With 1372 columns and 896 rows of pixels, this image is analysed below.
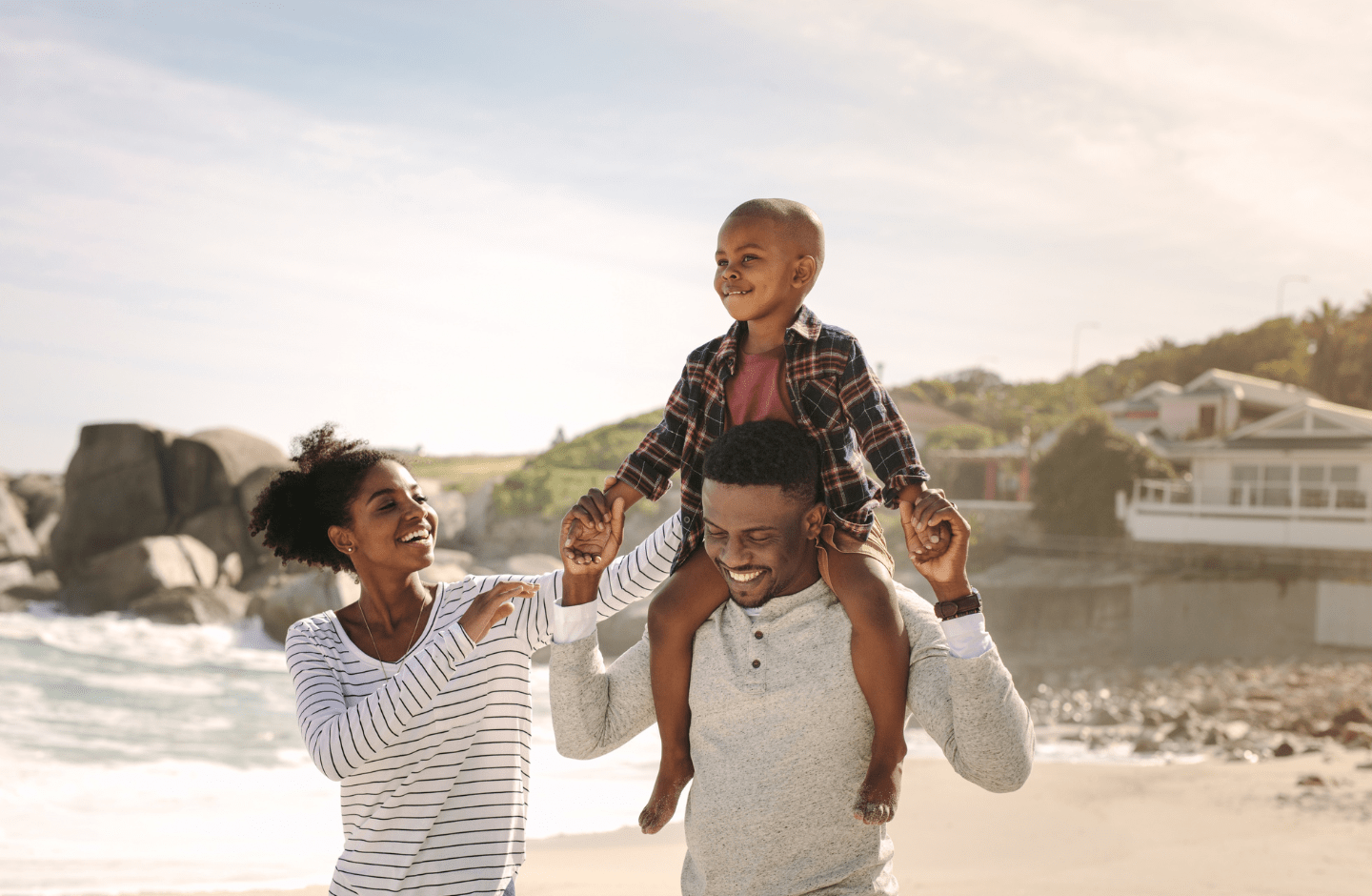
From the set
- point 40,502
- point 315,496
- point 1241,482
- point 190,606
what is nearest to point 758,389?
point 315,496

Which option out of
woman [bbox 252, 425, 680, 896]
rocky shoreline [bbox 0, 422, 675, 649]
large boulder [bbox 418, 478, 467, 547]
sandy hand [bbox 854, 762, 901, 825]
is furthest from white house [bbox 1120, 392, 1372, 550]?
sandy hand [bbox 854, 762, 901, 825]

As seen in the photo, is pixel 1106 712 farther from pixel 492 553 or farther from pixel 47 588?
pixel 47 588

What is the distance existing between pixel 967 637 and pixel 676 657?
0.61m

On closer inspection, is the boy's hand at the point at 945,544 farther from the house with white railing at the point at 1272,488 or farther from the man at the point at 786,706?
the house with white railing at the point at 1272,488

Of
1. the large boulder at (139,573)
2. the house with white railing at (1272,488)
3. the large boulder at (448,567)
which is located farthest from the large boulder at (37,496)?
the house with white railing at (1272,488)

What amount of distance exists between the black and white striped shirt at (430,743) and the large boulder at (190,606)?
83.2 feet

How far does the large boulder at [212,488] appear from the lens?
1140 inches

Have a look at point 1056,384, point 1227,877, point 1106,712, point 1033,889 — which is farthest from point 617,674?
point 1056,384

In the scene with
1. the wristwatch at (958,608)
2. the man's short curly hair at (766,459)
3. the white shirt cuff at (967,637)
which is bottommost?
the white shirt cuff at (967,637)

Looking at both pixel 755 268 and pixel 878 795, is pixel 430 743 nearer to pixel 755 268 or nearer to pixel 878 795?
pixel 878 795

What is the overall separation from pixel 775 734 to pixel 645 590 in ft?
2.48

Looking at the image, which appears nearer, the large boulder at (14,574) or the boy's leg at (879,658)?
the boy's leg at (879,658)

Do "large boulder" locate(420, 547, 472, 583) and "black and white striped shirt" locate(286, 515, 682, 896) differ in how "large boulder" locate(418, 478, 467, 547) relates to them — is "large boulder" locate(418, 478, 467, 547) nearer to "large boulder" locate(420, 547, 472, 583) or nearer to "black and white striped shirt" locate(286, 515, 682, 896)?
"large boulder" locate(420, 547, 472, 583)

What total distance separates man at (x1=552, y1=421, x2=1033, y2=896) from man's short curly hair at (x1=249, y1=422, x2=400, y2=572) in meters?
1.10
